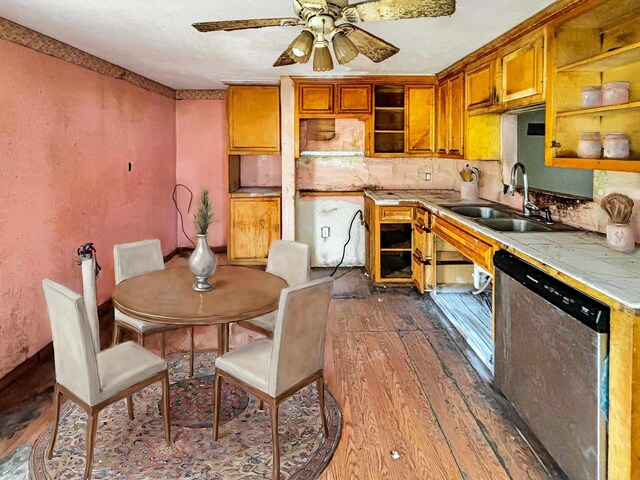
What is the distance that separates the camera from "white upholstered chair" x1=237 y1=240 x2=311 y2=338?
2.96 meters

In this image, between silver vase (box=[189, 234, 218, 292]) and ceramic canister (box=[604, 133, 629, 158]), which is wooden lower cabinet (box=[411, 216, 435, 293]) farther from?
silver vase (box=[189, 234, 218, 292])

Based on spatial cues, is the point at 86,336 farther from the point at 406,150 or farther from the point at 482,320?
the point at 406,150

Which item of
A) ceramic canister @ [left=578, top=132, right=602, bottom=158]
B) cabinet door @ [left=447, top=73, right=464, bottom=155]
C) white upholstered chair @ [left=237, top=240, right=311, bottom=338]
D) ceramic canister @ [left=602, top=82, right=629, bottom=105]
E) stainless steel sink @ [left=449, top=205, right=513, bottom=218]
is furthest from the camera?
cabinet door @ [left=447, top=73, right=464, bottom=155]

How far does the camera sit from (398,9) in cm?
200

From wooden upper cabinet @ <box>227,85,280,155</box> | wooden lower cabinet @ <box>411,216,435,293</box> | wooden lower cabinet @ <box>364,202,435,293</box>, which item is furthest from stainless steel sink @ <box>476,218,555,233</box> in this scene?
wooden upper cabinet @ <box>227,85,280,155</box>

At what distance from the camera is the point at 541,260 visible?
223 cm

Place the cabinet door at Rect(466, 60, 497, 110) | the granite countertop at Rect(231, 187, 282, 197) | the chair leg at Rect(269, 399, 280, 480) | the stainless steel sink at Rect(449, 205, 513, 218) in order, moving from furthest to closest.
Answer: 1. the granite countertop at Rect(231, 187, 282, 197)
2. the stainless steel sink at Rect(449, 205, 513, 218)
3. the cabinet door at Rect(466, 60, 497, 110)
4. the chair leg at Rect(269, 399, 280, 480)

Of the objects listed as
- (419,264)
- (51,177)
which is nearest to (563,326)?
(419,264)

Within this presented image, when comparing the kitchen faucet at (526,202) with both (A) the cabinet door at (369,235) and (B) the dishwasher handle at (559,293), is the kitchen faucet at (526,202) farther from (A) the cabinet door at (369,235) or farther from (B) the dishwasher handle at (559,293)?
(A) the cabinet door at (369,235)

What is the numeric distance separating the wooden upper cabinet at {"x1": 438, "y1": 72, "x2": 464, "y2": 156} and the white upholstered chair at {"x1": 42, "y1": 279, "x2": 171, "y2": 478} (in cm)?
347

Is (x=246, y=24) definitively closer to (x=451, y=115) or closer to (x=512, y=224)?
(x=512, y=224)

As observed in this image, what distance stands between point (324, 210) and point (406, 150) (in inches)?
49.3

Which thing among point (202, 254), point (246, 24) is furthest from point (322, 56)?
point (202, 254)

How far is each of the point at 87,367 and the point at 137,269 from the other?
1.20 metres
